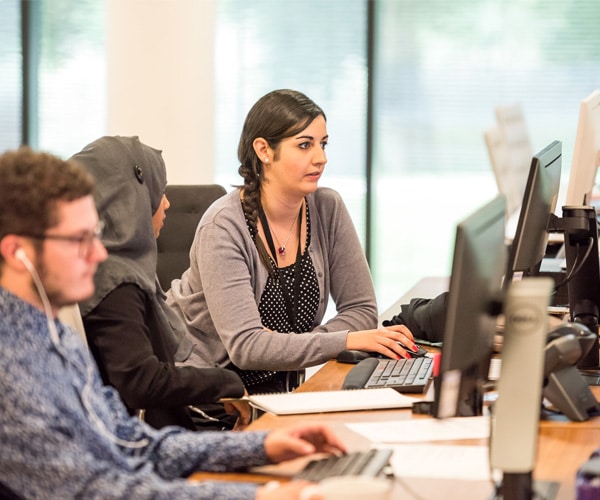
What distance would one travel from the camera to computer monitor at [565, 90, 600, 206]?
120 inches

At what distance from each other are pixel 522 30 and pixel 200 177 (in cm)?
208

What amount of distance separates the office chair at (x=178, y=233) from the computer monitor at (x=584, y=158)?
1173 millimetres

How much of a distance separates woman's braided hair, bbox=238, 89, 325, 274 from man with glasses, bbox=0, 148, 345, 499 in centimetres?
141

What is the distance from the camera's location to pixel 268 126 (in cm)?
291

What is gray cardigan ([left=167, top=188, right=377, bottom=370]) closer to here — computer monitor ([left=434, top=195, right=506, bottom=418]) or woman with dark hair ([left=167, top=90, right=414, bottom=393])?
woman with dark hair ([left=167, top=90, right=414, bottom=393])

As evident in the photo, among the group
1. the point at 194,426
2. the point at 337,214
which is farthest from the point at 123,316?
the point at 337,214

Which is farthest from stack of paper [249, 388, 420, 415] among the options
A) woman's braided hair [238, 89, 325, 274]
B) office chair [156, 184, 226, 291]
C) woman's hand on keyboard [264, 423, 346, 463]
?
office chair [156, 184, 226, 291]

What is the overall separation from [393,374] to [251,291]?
55 centimetres

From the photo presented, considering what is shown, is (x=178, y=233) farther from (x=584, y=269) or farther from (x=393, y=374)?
(x=584, y=269)

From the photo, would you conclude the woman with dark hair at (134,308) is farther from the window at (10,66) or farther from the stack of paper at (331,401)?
the window at (10,66)

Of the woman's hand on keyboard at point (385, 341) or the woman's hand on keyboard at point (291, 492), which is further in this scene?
the woman's hand on keyboard at point (385, 341)

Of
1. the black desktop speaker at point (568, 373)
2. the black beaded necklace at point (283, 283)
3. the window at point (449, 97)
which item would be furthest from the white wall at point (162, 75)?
the black desktop speaker at point (568, 373)

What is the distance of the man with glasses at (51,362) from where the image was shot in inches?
50.6

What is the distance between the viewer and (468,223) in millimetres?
1386
